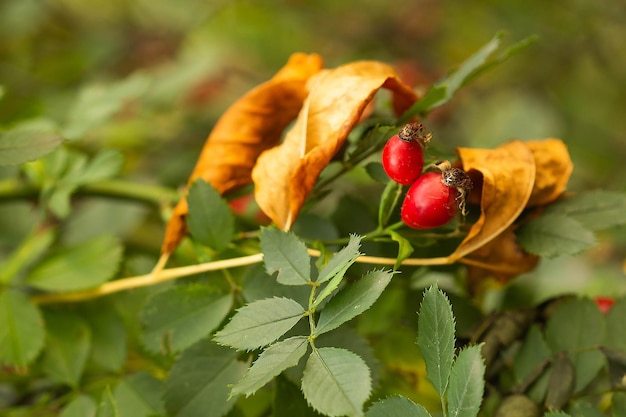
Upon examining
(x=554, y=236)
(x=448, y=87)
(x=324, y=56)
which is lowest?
(x=324, y=56)

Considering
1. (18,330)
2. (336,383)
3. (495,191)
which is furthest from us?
(18,330)

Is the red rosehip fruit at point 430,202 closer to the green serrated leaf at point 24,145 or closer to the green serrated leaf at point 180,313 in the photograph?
the green serrated leaf at point 180,313

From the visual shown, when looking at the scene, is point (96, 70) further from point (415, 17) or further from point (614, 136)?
point (614, 136)

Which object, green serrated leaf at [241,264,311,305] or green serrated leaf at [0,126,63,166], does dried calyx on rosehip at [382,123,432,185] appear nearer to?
green serrated leaf at [241,264,311,305]

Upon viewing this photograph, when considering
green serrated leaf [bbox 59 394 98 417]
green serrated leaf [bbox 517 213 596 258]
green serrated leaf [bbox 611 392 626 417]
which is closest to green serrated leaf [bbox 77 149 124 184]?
green serrated leaf [bbox 59 394 98 417]

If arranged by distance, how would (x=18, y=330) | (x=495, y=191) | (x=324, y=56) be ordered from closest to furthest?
(x=495, y=191), (x=18, y=330), (x=324, y=56)

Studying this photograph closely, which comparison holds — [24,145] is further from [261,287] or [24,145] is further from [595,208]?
[595,208]

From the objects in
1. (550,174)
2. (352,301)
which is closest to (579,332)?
(550,174)

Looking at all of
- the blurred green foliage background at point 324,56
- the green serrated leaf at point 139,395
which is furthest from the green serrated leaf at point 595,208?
the blurred green foliage background at point 324,56
